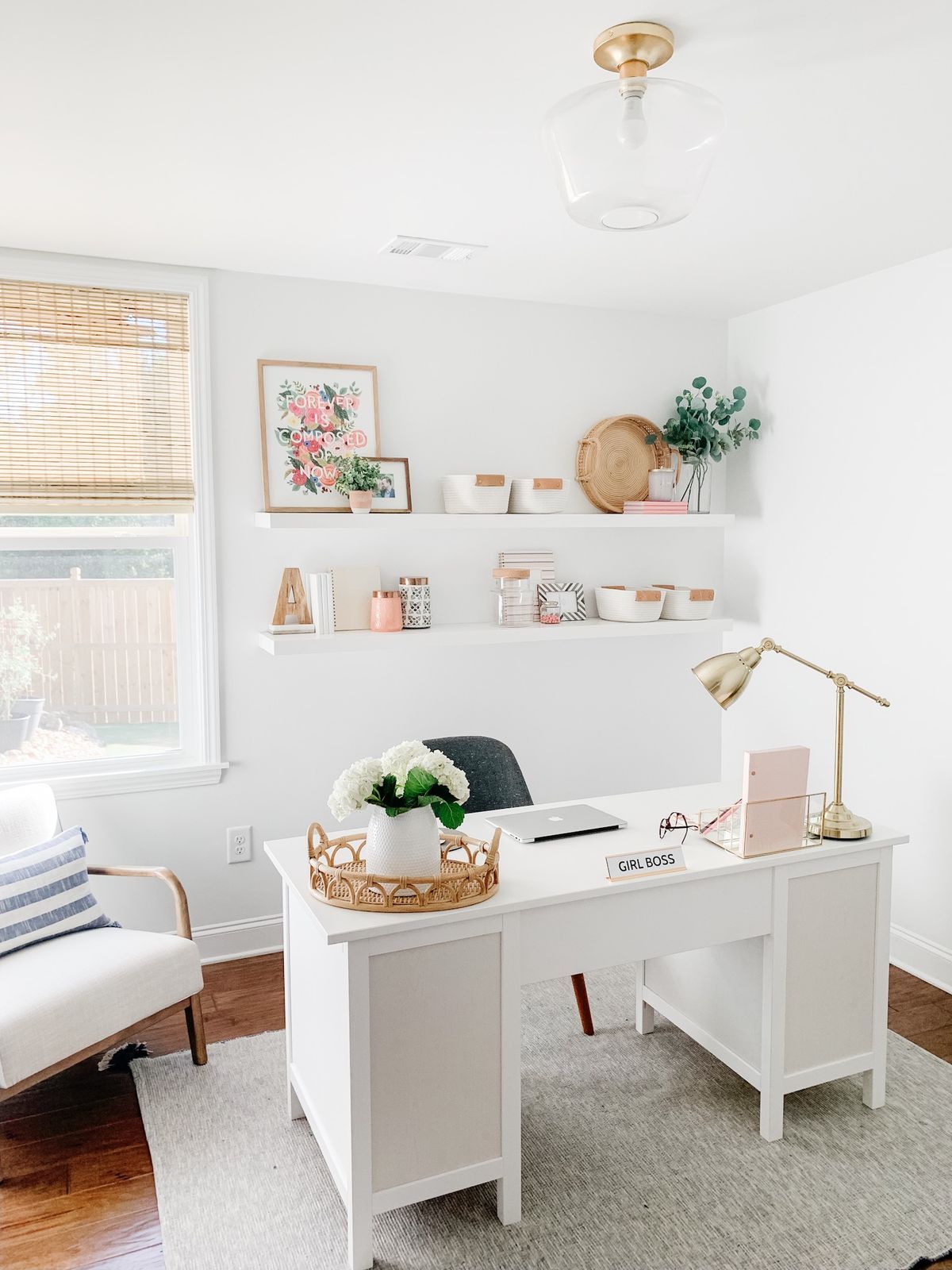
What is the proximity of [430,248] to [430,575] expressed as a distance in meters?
1.18

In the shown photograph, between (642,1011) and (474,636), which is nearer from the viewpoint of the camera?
(642,1011)

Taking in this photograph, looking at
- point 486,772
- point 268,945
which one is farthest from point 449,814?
point 268,945

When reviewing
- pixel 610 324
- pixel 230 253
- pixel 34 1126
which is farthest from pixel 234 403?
pixel 34 1126

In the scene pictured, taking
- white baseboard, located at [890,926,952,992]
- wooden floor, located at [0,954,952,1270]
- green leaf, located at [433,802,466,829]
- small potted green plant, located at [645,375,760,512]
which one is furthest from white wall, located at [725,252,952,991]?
green leaf, located at [433,802,466,829]

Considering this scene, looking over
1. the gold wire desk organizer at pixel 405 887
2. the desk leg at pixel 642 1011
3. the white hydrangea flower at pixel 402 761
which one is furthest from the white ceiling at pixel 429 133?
the desk leg at pixel 642 1011

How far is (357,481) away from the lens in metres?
3.38

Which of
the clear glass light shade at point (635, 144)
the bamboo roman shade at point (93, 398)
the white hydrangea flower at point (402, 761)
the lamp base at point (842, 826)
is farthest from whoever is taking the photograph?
the bamboo roman shade at point (93, 398)

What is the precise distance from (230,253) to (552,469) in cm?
145

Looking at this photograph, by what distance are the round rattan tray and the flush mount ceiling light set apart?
6.64 feet

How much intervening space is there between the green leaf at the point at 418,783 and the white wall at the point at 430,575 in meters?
1.46

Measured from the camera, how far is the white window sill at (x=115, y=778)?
324 centimetres

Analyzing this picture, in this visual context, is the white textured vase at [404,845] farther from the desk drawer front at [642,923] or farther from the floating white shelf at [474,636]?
the floating white shelf at [474,636]

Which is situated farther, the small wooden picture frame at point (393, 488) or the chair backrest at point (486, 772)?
the small wooden picture frame at point (393, 488)

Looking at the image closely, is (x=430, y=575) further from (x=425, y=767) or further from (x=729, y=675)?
(x=425, y=767)
